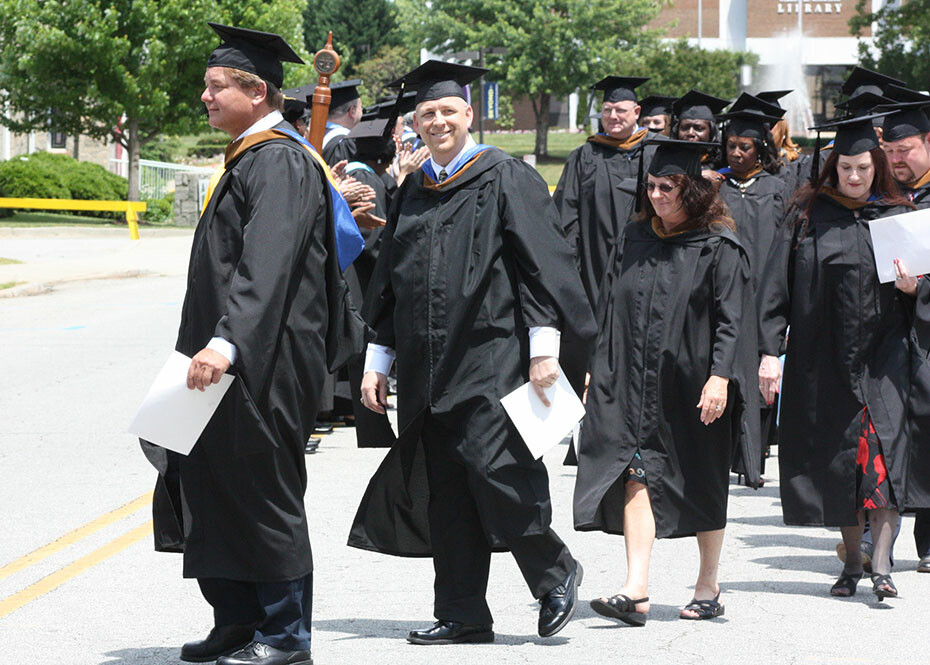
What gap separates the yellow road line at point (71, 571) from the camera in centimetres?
570

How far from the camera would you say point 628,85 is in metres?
9.42

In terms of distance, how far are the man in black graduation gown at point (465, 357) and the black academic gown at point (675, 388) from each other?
0.50 metres

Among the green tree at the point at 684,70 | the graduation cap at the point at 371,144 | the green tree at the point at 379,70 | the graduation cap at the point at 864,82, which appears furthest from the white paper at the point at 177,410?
the green tree at the point at 379,70

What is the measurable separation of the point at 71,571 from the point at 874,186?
3858 millimetres

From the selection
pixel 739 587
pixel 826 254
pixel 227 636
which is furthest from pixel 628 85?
pixel 227 636

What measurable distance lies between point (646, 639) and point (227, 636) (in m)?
1.56

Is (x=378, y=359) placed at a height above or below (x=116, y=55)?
below

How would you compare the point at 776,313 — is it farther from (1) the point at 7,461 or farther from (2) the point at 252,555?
(1) the point at 7,461

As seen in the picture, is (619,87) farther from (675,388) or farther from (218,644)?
(218,644)

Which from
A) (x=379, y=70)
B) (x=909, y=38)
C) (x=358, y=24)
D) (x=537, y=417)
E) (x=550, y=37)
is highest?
(x=358, y=24)

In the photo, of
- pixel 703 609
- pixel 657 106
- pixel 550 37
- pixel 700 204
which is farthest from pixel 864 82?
pixel 550 37

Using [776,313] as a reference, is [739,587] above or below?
below

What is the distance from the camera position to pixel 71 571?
20.5ft

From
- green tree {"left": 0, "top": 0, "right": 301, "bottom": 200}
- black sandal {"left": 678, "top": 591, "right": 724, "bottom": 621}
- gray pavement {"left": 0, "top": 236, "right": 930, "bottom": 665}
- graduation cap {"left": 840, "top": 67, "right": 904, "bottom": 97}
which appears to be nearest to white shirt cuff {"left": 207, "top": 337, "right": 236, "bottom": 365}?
gray pavement {"left": 0, "top": 236, "right": 930, "bottom": 665}
